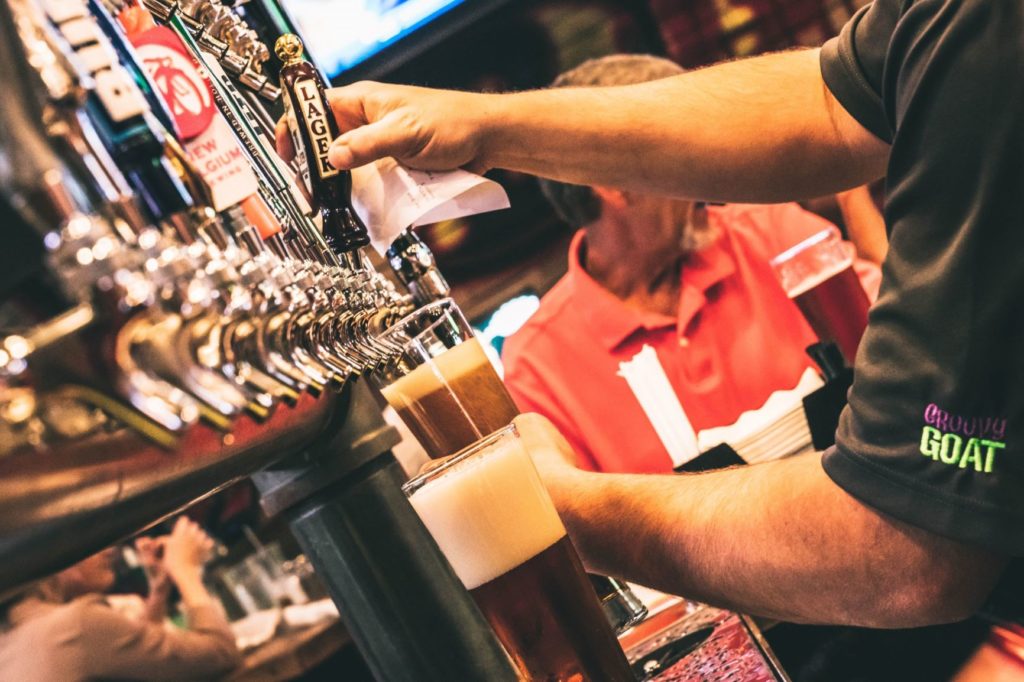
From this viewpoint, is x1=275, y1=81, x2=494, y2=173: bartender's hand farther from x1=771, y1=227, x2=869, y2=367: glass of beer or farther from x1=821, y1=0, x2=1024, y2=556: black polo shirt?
x1=771, y1=227, x2=869, y2=367: glass of beer

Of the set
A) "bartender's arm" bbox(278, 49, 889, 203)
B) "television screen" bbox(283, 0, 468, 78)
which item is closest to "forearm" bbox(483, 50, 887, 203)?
"bartender's arm" bbox(278, 49, 889, 203)

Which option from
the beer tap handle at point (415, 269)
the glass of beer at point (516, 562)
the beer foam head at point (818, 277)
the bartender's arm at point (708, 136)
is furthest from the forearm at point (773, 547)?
the beer foam head at point (818, 277)

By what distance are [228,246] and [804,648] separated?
1376mm

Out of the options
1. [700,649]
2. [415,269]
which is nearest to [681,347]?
[700,649]

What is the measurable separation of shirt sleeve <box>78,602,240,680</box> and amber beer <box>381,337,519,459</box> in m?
2.15

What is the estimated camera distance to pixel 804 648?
1713 mm

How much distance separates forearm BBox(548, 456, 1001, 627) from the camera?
1063mm

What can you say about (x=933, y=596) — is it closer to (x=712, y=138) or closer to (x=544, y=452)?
(x=544, y=452)

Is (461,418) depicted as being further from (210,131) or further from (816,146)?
(816,146)

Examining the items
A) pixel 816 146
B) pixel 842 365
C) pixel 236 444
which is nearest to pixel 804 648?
pixel 842 365

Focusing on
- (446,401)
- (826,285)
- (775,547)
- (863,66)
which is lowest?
(775,547)

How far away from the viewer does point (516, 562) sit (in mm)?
990

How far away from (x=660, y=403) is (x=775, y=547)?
138 centimetres

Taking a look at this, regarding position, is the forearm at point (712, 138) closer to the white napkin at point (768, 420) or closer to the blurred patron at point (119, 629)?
the white napkin at point (768, 420)
